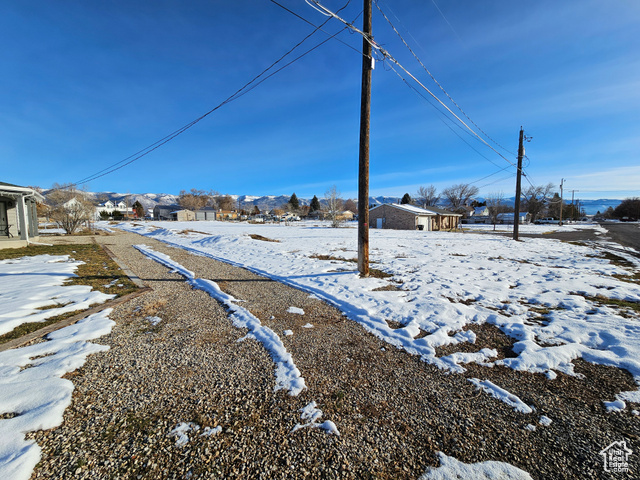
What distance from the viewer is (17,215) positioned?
16062 mm

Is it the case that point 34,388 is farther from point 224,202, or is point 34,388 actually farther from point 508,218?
point 224,202

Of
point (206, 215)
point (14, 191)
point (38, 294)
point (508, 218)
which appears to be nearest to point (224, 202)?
point (206, 215)

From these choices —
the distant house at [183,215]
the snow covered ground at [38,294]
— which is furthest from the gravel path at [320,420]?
the distant house at [183,215]

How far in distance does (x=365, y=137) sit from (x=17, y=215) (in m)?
22.2

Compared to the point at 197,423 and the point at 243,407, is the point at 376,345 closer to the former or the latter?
the point at 243,407

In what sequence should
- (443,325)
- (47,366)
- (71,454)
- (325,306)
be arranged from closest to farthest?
(71,454) < (47,366) < (443,325) < (325,306)

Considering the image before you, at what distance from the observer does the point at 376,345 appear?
3689 millimetres

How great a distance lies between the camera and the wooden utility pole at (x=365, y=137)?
21.9ft

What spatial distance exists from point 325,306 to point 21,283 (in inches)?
304

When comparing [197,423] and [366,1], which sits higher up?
[366,1]

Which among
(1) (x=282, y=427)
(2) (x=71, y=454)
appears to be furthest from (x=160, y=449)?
(1) (x=282, y=427)

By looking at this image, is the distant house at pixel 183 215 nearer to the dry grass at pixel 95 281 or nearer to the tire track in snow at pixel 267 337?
the dry grass at pixel 95 281

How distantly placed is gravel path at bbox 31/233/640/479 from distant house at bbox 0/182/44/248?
16.6 metres

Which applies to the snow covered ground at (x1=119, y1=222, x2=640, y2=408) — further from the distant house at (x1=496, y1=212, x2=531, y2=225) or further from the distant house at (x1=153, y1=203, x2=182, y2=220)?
the distant house at (x1=153, y1=203, x2=182, y2=220)
